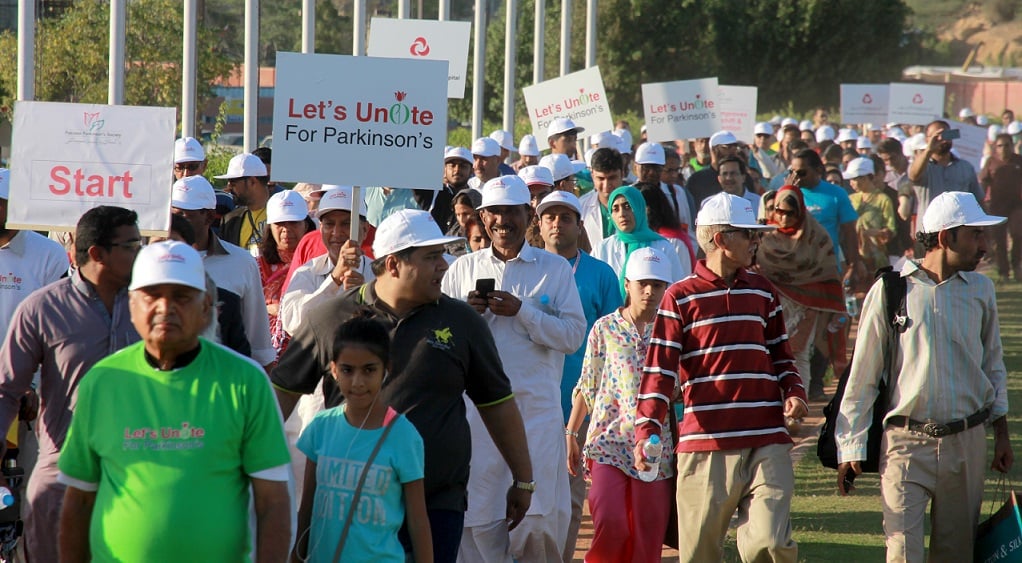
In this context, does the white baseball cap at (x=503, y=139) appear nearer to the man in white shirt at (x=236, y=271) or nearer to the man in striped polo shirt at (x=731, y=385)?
the man in white shirt at (x=236, y=271)

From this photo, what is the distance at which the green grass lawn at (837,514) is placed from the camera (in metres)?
8.44

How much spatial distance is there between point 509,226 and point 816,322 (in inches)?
201

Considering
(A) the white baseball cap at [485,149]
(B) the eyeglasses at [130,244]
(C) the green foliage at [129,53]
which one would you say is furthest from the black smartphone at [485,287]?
(C) the green foliage at [129,53]

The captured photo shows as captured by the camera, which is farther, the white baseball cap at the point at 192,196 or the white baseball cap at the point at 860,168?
the white baseball cap at the point at 860,168

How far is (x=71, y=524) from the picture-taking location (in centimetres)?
434

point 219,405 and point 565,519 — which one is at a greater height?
point 219,405

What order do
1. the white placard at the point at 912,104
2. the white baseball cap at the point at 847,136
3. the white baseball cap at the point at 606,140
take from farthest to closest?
1. the white placard at the point at 912,104
2. the white baseball cap at the point at 847,136
3. the white baseball cap at the point at 606,140

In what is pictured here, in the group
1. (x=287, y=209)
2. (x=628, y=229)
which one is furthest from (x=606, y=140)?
(x=287, y=209)

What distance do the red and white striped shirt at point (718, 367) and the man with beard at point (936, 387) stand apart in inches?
17.9

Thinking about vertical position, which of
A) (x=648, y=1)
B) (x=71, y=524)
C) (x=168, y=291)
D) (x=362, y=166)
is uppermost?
(x=648, y=1)

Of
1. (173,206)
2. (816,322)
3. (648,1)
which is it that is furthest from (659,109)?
(648,1)

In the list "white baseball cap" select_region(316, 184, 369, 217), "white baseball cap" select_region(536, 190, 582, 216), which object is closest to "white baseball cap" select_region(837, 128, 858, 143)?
"white baseball cap" select_region(536, 190, 582, 216)

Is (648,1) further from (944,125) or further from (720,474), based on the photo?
(720,474)

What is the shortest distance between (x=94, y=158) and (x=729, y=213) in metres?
3.10
